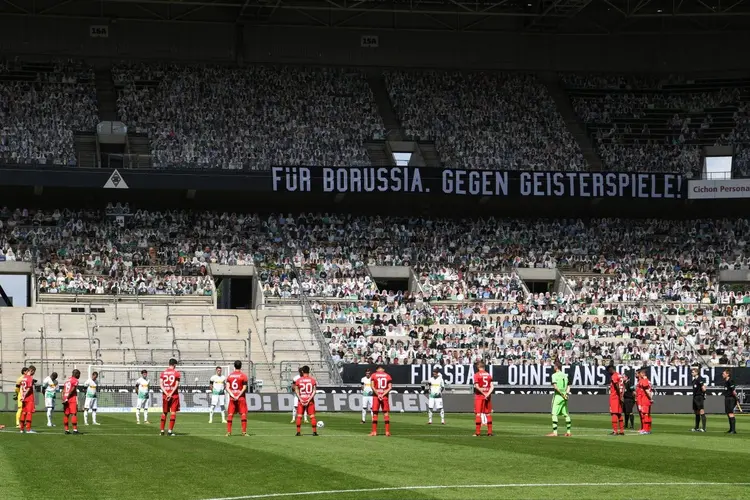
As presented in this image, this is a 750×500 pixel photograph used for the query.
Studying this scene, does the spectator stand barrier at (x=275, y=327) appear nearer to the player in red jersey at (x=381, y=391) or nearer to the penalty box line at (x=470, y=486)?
the player in red jersey at (x=381, y=391)

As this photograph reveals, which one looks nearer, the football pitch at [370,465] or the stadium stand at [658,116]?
the football pitch at [370,465]

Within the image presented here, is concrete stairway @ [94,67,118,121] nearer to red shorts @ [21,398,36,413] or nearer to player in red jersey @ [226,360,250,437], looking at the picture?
red shorts @ [21,398,36,413]

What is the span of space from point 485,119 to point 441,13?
23.1 feet

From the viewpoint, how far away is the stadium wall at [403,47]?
7088 cm

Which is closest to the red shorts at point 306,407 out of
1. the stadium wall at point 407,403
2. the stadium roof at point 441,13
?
the stadium wall at point 407,403

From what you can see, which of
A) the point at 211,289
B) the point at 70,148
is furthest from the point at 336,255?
the point at 70,148

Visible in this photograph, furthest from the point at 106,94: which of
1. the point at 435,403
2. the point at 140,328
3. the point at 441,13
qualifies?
the point at 435,403

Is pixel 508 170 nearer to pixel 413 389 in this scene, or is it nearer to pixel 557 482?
pixel 413 389

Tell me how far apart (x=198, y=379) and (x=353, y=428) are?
17.4 meters

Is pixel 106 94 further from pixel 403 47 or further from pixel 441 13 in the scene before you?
pixel 441 13

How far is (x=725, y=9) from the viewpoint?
7125 centimetres

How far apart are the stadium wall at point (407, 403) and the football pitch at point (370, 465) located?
1395cm

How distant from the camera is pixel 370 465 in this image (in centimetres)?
Answer: 1952

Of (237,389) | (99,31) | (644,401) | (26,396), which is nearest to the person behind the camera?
(237,389)
